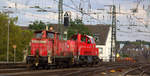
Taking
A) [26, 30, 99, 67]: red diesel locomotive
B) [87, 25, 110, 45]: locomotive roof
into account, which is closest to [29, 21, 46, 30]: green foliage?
[87, 25, 110, 45]: locomotive roof

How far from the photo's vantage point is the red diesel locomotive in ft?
72.4

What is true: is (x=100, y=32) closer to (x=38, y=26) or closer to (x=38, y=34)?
(x=38, y=26)

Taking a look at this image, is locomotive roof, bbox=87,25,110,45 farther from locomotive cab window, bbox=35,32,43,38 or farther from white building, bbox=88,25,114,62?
locomotive cab window, bbox=35,32,43,38

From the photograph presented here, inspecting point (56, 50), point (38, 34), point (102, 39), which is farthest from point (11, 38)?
point (102, 39)

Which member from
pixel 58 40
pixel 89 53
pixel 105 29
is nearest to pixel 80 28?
pixel 105 29

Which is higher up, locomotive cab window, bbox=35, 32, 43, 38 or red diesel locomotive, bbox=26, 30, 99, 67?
locomotive cab window, bbox=35, 32, 43, 38

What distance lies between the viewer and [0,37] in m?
44.4

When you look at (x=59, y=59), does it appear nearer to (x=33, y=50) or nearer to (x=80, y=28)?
(x=33, y=50)

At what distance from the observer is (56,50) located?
23750 millimetres

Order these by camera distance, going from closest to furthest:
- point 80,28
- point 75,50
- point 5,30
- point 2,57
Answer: point 75,50
point 2,57
point 5,30
point 80,28

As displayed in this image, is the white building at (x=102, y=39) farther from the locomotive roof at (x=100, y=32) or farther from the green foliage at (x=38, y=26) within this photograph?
the green foliage at (x=38, y=26)

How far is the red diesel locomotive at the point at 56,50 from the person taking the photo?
22.1 metres

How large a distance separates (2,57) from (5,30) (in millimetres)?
5024

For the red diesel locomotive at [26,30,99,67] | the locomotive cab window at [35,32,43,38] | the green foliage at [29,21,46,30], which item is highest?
the green foliage at [29,21,46,30]
